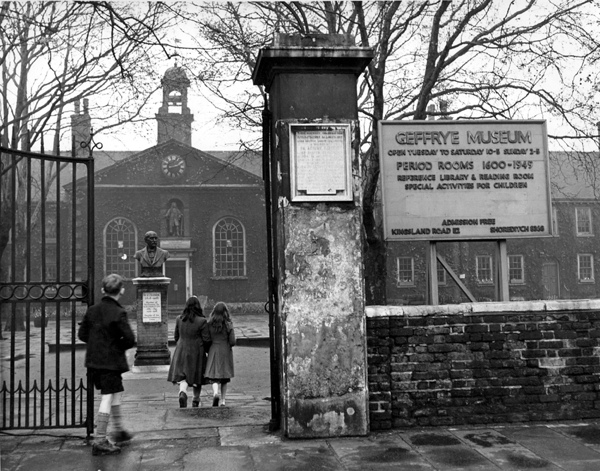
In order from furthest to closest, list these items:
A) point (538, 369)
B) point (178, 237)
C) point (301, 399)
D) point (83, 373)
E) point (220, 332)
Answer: point (178, 237), point (83, 373), point (220, 332), point (538, 369), point (301, 399)

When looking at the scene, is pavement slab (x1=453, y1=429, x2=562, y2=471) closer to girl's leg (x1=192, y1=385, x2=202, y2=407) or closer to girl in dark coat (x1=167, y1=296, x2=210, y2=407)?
girl's leg (x1=192, y1=385, x2=202, y2=407)

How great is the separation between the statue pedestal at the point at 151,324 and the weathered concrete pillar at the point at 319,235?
7862 mm

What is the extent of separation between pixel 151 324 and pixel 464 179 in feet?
28.7

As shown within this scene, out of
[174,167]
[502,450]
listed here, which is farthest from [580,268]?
[502,450]

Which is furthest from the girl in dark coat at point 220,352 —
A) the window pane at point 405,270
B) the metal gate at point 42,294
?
the window pane at point 405,270

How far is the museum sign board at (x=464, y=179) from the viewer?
674cm

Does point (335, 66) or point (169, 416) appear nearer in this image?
point (335, 66)

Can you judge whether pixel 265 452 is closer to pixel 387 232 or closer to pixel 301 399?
pixel 301 399

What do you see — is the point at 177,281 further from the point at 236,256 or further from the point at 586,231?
the point at 586,231

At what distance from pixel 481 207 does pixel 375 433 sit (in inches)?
98.9

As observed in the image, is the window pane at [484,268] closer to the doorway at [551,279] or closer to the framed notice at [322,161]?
the doorway at [551,279]

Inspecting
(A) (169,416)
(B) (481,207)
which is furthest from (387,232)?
(A) (169,416)

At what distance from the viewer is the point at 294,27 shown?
1703cm

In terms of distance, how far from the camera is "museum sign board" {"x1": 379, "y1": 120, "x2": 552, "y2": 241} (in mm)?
6738
